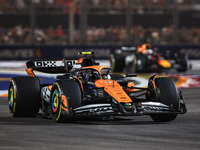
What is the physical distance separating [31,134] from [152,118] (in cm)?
262

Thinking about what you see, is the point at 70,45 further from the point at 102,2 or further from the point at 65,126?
the point at 65,126

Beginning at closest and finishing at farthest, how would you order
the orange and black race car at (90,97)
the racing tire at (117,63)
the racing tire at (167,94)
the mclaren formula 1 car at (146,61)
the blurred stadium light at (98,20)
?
1. the orange and black race car at (90,97)
2. the racing tire at (167,94)
3. the mclaren formula 1 car at (146,61)
4. the racing tire at (117,63)
5. the blurred stadium light at (98,20)

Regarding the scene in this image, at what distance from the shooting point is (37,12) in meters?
29.4

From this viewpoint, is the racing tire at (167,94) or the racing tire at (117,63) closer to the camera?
the racing tire at (167,94)

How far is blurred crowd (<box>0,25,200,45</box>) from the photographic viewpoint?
97.1 feet

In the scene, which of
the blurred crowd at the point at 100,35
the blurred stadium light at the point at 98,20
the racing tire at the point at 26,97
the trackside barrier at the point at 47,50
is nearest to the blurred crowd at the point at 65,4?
the blurred stadium light at the point at 98,20

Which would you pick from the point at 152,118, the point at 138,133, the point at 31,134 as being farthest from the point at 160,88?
the point at 31,134

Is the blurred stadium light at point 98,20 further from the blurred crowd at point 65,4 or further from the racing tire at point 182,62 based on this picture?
the racing tire at point 182,62

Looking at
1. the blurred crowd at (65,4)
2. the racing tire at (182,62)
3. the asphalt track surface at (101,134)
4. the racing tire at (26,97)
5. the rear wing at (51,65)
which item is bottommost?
the racing tire at (182,62)

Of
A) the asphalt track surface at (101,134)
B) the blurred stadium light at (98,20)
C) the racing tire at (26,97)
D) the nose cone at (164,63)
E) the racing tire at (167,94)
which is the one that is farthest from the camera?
the blurred stadium light at (98,20)

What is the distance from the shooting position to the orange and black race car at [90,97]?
29.7 feet

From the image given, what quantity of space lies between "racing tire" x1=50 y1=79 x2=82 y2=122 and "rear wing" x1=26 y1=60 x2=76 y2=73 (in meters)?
2.38

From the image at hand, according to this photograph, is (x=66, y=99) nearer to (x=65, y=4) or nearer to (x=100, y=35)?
(x=65, y=4)

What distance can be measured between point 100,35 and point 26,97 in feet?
66.2
